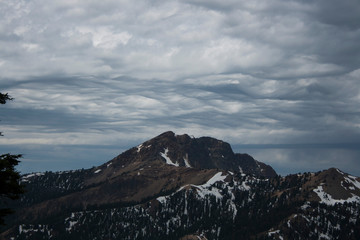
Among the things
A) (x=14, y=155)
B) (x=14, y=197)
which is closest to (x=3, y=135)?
(x=14, y=155)

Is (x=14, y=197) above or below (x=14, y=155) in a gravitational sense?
below

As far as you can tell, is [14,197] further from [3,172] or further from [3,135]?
[3,135]

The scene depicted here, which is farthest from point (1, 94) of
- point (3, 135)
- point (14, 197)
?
point (14, 197)

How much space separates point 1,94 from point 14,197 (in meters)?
8.81

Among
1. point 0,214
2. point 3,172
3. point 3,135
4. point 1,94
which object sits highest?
point 1,94

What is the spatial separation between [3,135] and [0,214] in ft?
23.0

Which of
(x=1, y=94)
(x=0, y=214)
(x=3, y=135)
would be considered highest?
(x=1, y=94)

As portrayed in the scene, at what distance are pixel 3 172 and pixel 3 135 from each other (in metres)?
3.07

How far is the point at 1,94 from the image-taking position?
3425 centimetres

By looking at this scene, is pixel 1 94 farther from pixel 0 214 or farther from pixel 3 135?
pixel 0 214

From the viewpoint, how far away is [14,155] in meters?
34.8

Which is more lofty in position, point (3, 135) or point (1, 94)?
point (1, 94)

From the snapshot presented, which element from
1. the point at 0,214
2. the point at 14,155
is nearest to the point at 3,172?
the point at 14,155

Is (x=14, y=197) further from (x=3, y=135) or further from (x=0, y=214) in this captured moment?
(x=3, y=135)
